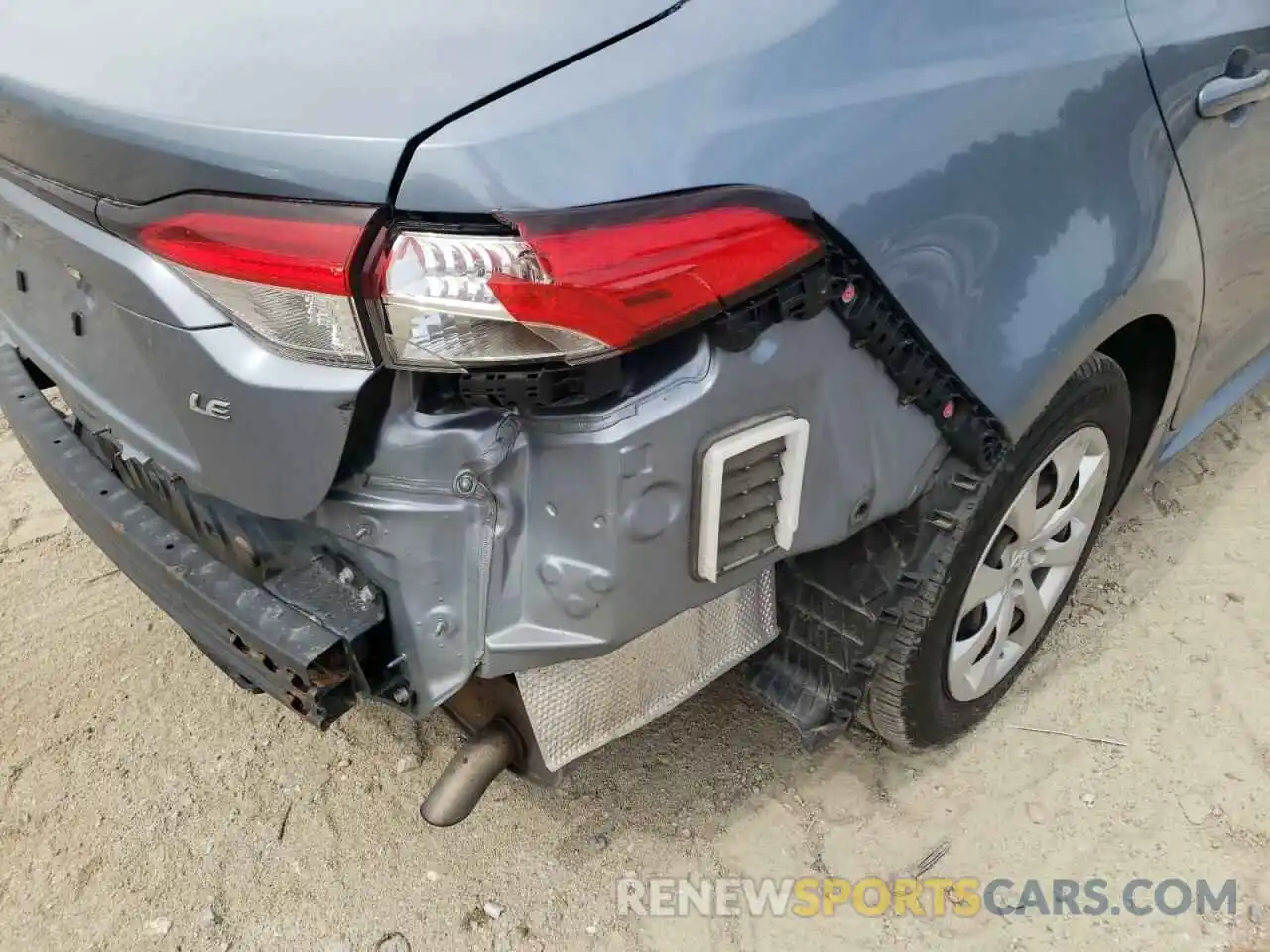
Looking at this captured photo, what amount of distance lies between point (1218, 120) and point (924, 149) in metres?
0.84

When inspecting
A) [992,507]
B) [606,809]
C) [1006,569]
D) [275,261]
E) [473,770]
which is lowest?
[606,809]

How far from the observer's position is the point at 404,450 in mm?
A: 1261

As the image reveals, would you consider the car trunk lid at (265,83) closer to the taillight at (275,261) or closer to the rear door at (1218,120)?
the taillight at (275,261)

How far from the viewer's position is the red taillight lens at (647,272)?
1.11m

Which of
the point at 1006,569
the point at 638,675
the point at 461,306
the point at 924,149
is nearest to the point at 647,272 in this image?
the point at 461,306

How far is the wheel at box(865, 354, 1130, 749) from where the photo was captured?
5.77 ft

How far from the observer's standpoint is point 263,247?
1.16 m

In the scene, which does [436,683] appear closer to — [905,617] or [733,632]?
[733,632]

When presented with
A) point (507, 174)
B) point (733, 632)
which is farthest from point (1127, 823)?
point (507, 174)

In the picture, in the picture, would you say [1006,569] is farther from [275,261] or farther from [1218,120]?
[275,261]

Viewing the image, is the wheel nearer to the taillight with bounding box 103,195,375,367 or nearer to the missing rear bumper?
the missing rear bumper

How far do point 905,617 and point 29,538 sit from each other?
2.40 metres

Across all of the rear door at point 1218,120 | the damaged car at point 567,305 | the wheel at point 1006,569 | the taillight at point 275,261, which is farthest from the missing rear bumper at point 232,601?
the rear door at point 1218,120

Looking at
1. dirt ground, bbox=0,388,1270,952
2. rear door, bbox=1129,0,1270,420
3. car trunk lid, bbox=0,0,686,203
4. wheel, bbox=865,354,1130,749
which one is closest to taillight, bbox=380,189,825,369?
car trunk lid, bbox=0,0,686,203
